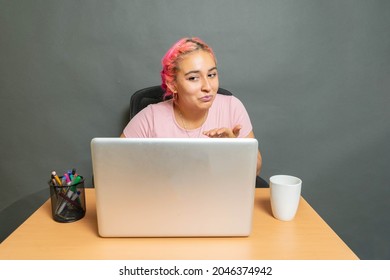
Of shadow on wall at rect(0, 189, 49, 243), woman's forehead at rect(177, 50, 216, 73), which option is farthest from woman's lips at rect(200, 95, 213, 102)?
shadow on wall at rect(0, 189, 49, 243)

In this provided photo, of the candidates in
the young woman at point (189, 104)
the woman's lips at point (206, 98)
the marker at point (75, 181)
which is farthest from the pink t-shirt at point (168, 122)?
the marker at point (75, 181)

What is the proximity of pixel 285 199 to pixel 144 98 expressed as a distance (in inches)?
37.2

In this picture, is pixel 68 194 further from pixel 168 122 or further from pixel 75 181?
pixel 168 122

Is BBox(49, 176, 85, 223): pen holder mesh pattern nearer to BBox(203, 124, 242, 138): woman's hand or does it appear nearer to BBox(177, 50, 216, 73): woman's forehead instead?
BBox(203, 124, 242, 138): woman's hand

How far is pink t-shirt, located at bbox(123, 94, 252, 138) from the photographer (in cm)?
151

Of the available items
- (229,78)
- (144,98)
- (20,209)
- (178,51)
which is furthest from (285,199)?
(20,209)

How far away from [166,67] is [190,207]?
2.45 ft

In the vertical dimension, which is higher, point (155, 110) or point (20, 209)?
point (155, 110)

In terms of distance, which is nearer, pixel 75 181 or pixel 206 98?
pixel 75 181

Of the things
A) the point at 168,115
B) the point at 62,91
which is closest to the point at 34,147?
the point at 62,91

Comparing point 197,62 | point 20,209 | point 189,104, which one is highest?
point 197,62

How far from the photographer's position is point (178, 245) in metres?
0.80

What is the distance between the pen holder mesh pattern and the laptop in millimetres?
166

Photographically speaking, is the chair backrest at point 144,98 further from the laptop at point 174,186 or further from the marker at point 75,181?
the laptop at point 174,186
